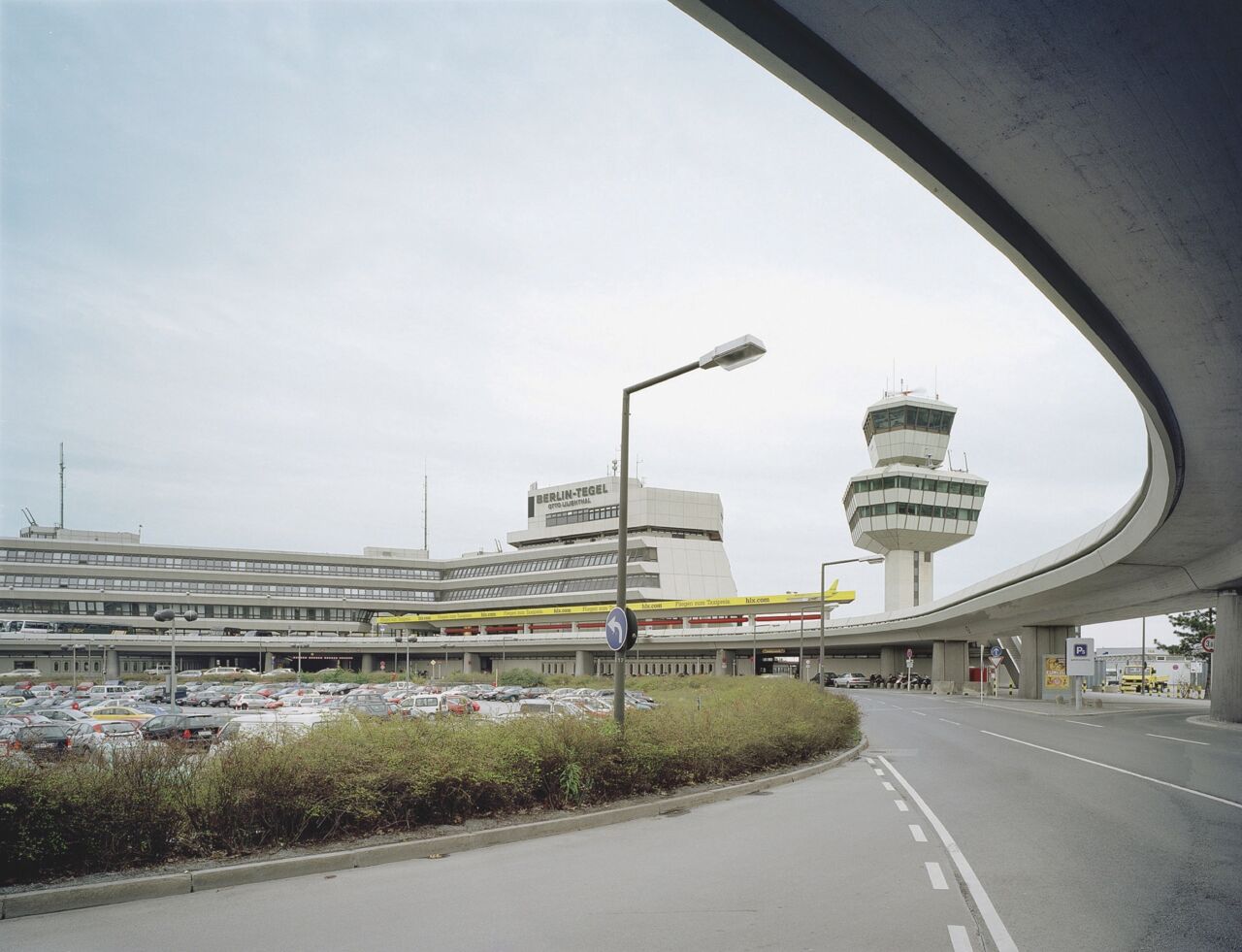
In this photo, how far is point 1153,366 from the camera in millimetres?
14711

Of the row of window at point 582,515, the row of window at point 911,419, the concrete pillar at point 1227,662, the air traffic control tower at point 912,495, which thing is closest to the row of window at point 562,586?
the row of window at point 582,515

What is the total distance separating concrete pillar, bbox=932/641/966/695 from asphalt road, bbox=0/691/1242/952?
6786cm

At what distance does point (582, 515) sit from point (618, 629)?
102922 millimetres

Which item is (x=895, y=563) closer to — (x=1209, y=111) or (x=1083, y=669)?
(x=1083, y=669)

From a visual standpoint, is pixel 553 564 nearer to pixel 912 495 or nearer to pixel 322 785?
pixel 912 495

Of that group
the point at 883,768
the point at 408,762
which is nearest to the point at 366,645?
the point at 883,768

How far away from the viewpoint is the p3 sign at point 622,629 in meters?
13.7

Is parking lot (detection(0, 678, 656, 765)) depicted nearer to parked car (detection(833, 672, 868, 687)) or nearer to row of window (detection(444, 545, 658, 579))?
parked car (detection(833, 672, 868, 687))

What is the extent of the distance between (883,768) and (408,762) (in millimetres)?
12829

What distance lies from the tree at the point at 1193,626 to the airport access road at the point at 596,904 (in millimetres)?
68514

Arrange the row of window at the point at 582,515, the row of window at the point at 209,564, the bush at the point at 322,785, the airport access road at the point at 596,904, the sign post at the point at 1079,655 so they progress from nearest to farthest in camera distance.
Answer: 1. the airport access road at the point at 596,904
2. the bush at the point at 322,785
3. the sign post at the point at 1079,655
4. the row of window at the point at 209,564
5. the row of window at the point at 582,515

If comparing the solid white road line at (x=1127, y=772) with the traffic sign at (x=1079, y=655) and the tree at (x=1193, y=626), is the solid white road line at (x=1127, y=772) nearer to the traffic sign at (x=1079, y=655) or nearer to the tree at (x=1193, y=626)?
the traffic sign at (x=1079, y=655)

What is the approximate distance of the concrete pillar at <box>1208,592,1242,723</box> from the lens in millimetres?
39156

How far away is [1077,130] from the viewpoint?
8.41 m
